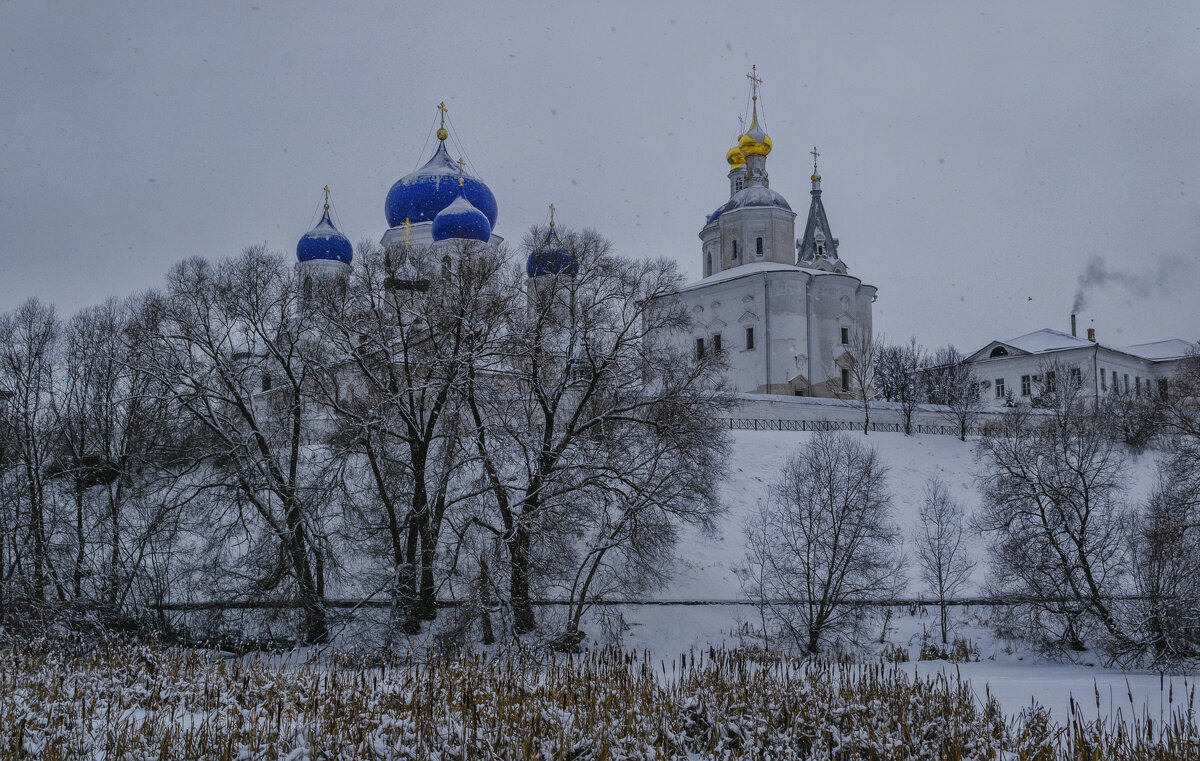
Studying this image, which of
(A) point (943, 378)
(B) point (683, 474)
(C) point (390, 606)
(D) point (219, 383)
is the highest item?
(A) point (943, 378)

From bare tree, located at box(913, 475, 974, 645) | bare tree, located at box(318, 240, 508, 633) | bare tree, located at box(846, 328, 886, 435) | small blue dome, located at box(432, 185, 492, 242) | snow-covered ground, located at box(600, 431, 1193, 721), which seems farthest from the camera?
bare tree, located at box(846, 328, 886, 435)

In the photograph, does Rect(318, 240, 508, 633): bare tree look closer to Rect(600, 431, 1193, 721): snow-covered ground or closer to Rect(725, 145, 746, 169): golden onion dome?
Rect(600, 431, 1193, 721): snow-covered ground

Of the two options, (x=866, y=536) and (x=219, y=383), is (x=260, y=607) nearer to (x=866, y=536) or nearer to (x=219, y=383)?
(x=219, y=383)

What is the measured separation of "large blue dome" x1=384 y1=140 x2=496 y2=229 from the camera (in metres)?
33.2

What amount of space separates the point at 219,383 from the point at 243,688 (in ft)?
36.4

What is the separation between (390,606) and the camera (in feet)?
53.4

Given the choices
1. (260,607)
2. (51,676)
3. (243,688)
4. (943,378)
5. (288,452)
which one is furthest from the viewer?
(943,378)

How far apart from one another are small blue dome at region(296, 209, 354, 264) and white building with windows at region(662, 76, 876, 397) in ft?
42.0

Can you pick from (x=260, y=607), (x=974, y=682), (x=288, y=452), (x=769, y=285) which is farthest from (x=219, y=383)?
(x=769, y=285)

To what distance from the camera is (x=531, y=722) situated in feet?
22.5

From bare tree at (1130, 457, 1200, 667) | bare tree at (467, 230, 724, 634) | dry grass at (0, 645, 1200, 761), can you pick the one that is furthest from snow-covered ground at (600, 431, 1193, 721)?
bare tree at (467, 230, 724, 634)

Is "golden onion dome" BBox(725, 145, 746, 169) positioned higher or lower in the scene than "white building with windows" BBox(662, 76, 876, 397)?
higher

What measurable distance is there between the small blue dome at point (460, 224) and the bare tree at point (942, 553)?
15.4 metres

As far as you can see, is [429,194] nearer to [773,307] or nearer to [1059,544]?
[773,307]
